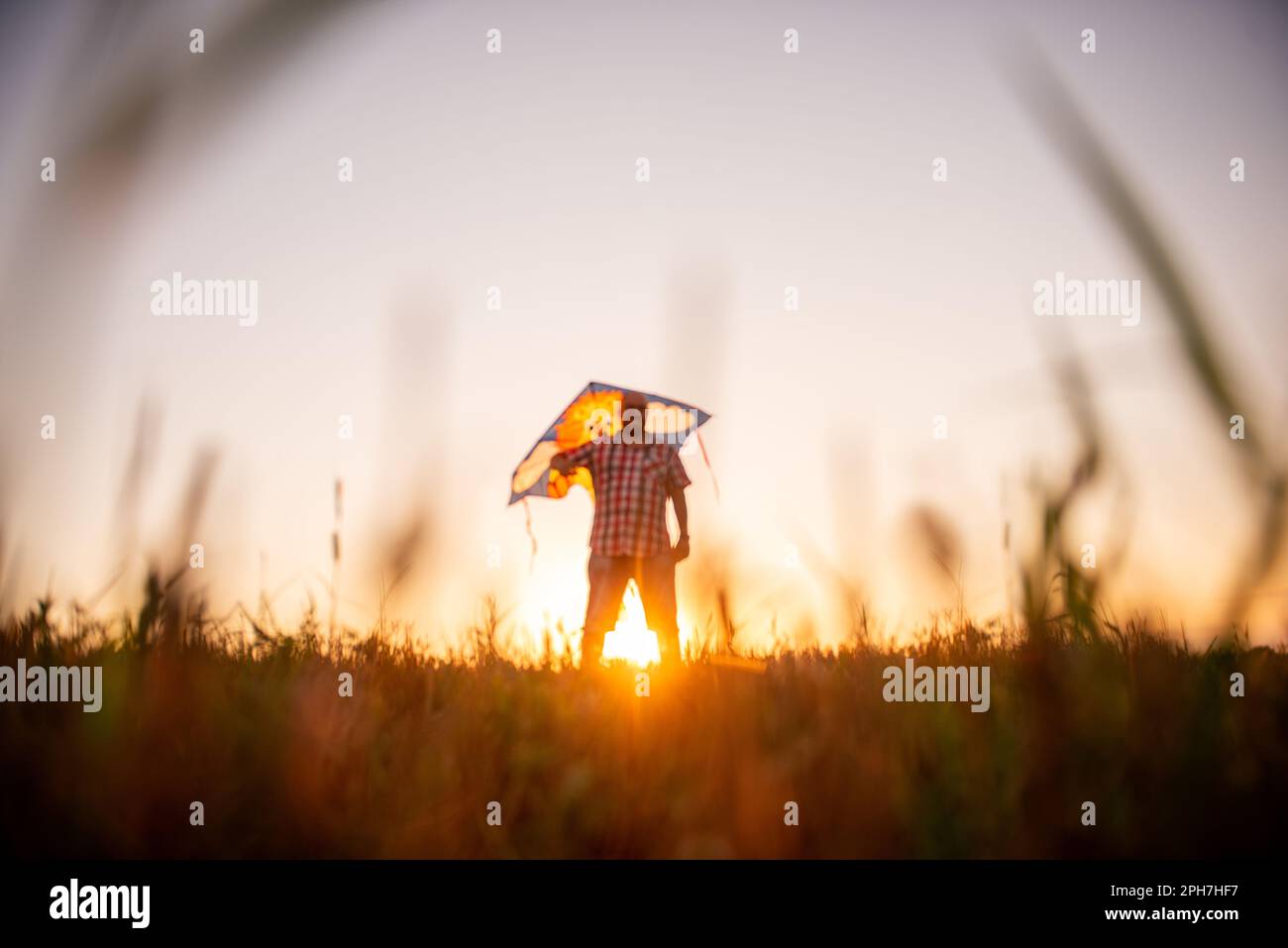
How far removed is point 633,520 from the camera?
6.52 m

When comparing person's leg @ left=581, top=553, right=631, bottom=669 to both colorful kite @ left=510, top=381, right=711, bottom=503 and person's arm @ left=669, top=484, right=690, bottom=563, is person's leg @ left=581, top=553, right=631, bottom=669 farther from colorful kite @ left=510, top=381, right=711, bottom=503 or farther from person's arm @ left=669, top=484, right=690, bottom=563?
colorful kite @ left=510, top=381, right=711, bottom=503

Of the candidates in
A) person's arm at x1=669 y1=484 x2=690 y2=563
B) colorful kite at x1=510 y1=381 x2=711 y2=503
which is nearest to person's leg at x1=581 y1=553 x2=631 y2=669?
person's arm at x1=669 y1=484 x2=690 y2=563

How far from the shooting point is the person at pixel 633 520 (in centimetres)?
641

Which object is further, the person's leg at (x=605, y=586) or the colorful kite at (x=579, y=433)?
the colorful kite at (x=579, y=433)

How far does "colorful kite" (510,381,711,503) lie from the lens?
6.73m

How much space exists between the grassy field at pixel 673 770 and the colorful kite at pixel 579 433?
4.30 m

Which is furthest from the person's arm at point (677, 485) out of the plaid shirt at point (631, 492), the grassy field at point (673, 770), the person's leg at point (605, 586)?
the grassy field at point (673, 770)

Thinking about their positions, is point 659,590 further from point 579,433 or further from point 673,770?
point 673,770

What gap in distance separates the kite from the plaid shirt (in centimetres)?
11

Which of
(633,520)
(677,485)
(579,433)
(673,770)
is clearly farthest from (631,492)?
(673,770)

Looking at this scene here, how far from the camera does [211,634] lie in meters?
A: 2.57

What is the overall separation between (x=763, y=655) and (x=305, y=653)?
1691 millimetres

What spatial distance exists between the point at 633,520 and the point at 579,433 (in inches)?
34.8

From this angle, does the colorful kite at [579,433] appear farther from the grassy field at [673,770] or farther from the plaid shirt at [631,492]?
the grassy field at [673,770]
